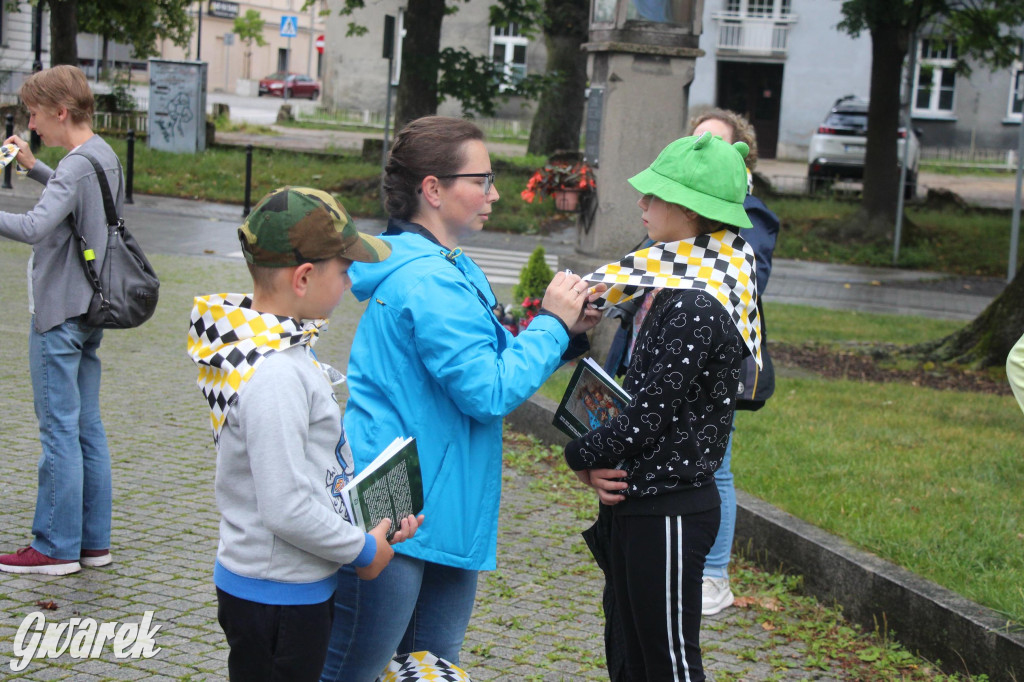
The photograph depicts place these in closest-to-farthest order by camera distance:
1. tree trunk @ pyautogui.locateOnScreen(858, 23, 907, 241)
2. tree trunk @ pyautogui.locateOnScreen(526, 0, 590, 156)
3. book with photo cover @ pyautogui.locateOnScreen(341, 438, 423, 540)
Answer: book with photo cover @ pyautogui.locateOnScreen(341, 438, 423, 540)
tree trunk @ pyautogui.locateOnScreen(858, 23, 907, 241)
tree trunk @ pyautogui.locateOnScreen(526, 0, 590, 156)

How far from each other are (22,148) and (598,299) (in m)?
2.73

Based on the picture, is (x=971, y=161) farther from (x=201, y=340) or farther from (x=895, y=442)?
(x=201, y=340)

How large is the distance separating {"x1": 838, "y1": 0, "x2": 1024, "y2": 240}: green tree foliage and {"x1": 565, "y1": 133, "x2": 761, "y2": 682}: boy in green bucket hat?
1700 cm

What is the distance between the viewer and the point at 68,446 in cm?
Answer: 461

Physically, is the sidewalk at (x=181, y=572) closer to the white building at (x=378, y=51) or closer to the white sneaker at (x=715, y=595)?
the white sneaker at (x=715, y=595)

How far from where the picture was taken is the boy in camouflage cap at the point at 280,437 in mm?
2346

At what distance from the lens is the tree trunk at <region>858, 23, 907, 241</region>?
64.1 feet

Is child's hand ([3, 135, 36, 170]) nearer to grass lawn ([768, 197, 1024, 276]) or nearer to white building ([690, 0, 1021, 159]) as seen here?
grass lawn ([768, 197, 1024, 276])

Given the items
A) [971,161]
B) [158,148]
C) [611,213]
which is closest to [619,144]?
[611,213]

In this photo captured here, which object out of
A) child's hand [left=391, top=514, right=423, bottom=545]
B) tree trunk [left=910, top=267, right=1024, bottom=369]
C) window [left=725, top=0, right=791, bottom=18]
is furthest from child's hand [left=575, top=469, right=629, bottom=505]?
window [left=725, top=0, right=791, bottom=18]

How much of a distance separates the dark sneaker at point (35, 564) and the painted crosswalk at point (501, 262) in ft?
32.7

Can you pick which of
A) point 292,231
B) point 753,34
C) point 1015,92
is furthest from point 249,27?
point 292,231

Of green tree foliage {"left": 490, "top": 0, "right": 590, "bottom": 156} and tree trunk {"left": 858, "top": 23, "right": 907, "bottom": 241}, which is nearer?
tree trunk {"left": 858, "top": 23, "right": 907, "bottom": 241}

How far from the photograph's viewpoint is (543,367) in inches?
109
